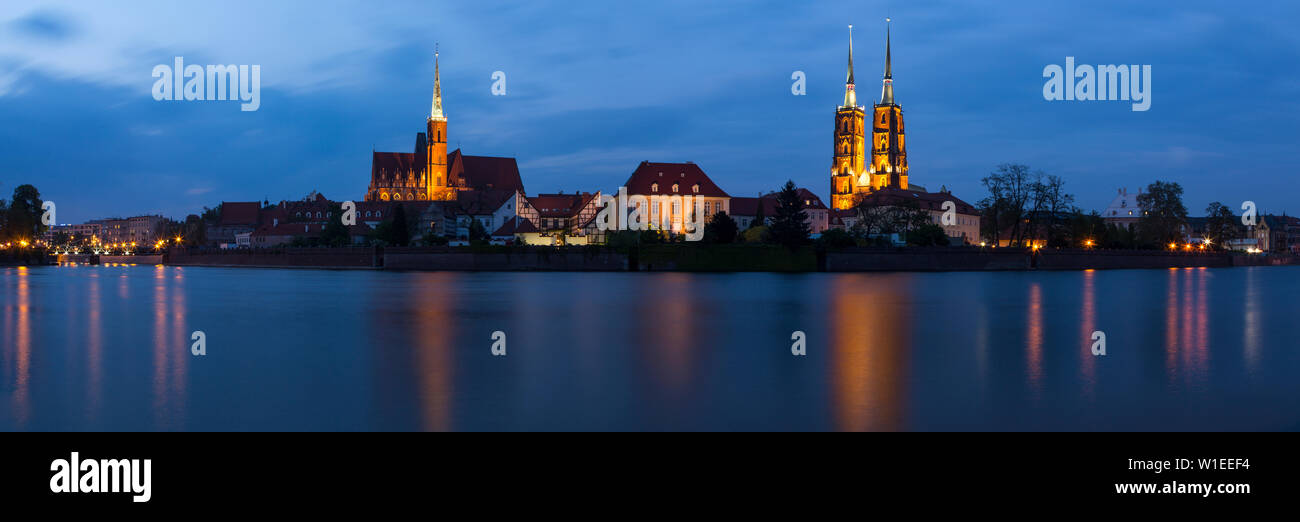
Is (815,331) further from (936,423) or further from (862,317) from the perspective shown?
(936,423)

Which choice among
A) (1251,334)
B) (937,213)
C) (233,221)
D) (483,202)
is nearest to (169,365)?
(1251,334)

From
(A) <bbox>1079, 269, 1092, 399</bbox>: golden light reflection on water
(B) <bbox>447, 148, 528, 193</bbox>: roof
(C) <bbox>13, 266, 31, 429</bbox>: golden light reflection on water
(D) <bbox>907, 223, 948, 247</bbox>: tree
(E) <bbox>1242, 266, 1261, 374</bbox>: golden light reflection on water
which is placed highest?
(B) <bbox>447, 148, 528, 193</bbox>: roof

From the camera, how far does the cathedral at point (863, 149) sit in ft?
513

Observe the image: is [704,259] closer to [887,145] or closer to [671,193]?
[671,193]

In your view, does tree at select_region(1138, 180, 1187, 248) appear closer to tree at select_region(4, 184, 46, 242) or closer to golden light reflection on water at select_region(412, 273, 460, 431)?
golden light reflection on water at select_region(412, 273, 460, 431)

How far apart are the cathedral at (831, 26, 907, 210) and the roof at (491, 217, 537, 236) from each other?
223 feet

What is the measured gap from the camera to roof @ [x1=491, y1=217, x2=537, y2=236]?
98.4 meters

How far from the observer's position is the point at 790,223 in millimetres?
79000

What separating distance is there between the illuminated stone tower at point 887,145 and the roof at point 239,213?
104 m

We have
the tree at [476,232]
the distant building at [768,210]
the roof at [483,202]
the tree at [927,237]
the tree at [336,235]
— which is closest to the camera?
the tree at [927,237]

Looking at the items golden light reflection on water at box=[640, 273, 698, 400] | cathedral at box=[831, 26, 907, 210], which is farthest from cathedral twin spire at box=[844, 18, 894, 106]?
golden light reflection on water at box=[640, 273, 698, 400]

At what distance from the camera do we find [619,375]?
15.9 meters

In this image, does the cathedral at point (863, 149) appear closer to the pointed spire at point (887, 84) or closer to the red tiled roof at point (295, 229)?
the pointed spire at point (887, 84)

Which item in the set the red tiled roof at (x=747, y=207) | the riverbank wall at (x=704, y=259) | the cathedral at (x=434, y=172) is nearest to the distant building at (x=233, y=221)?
the cathedral at (x=434, y=172)
